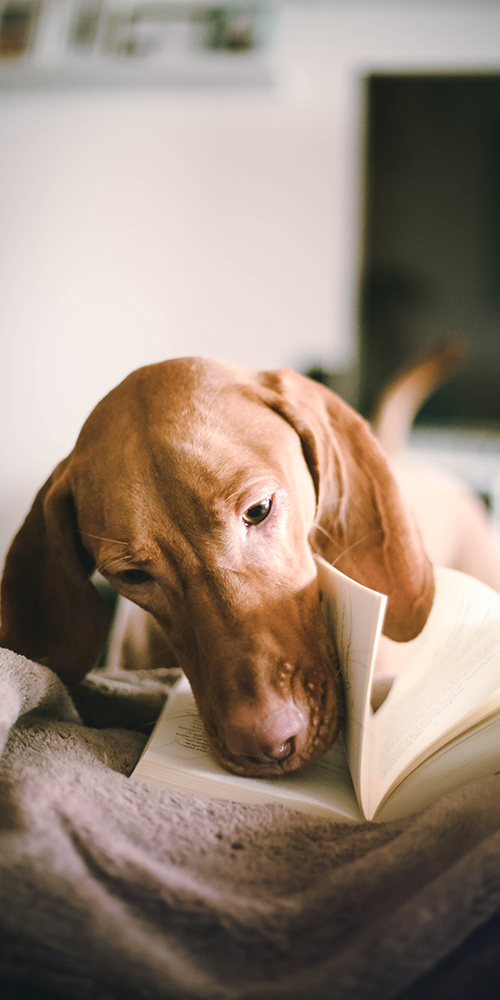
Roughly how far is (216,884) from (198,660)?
33 cm

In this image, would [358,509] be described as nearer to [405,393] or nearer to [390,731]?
[390,731]

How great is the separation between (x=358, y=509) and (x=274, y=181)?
292 cm

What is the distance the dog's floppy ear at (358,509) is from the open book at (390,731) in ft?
0.15

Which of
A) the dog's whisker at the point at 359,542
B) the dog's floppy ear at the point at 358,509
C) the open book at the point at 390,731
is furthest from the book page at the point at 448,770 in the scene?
the dog's whisker at the point at 359,542

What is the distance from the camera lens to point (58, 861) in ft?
1.55

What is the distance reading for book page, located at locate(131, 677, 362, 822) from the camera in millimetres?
668

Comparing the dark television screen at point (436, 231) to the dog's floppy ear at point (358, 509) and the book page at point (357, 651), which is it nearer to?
the dog's floppy ear at point (358, 509)

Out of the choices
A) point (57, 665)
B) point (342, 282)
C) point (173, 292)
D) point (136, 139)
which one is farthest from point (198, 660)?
point (136, 139)

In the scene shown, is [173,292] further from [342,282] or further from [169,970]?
[169,970]

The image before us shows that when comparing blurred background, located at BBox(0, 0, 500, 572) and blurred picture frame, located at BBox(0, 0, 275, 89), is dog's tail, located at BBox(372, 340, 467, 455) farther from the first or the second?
blurred picture frame, located at BBox(0, 0, 275, 89)

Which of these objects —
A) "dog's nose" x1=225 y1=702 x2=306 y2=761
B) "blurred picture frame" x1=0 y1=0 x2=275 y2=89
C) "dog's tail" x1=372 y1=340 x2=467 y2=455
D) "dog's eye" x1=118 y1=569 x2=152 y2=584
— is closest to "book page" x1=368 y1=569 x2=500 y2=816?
"dog's nose" x1=225 y1=702 x2=306 y2=761

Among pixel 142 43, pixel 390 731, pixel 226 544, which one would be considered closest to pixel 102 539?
pixel 226 544

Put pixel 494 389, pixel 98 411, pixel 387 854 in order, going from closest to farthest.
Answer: pixel 387 854 → pixel 98 411 → pixel 494 389

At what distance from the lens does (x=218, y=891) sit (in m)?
0.50
